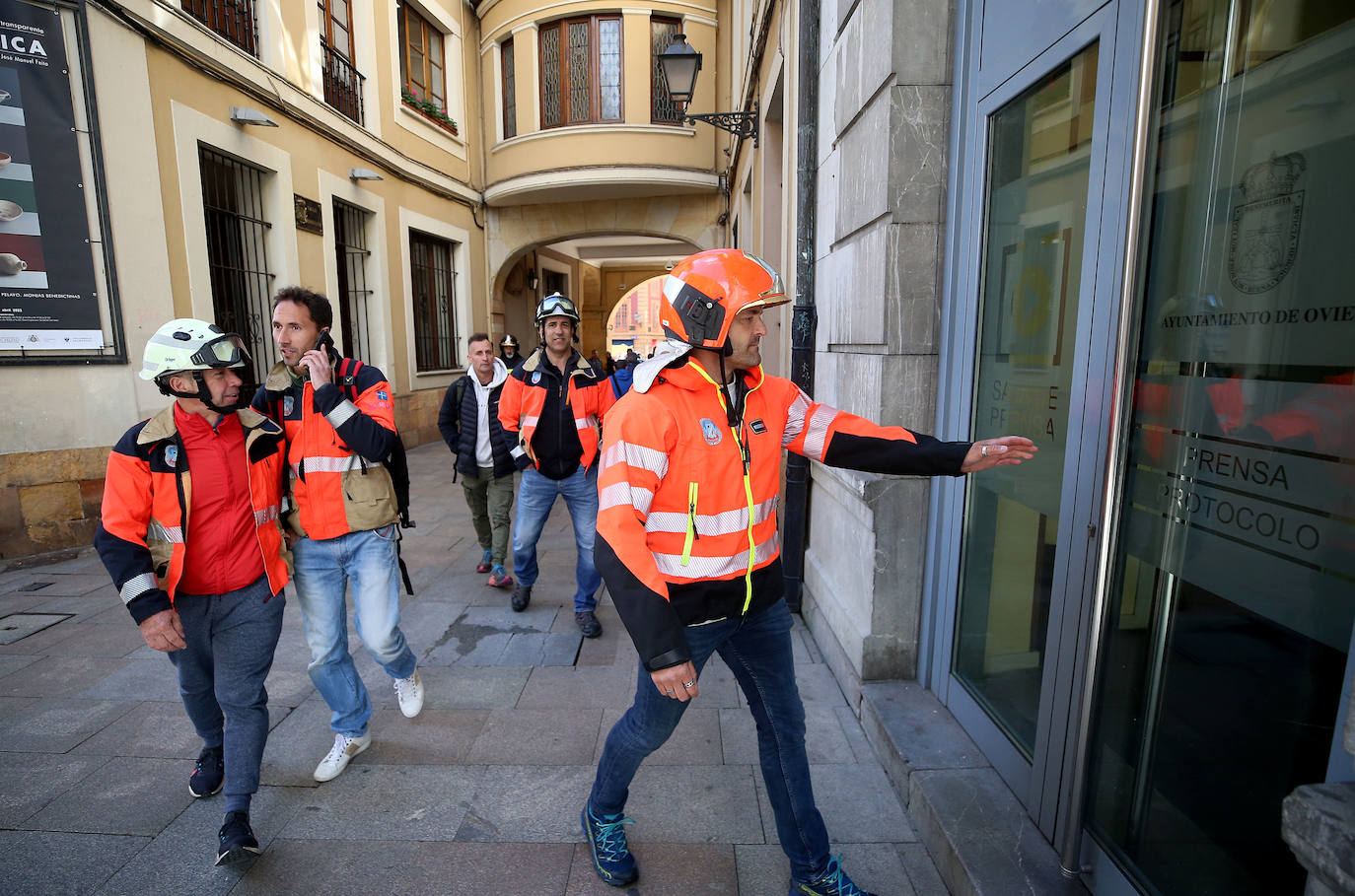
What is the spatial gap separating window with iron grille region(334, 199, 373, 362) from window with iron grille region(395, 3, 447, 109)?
2929mm

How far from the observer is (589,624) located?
4.38m

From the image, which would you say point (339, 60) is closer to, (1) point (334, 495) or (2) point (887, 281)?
(1) point (334, 495)

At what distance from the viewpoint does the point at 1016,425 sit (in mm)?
2510

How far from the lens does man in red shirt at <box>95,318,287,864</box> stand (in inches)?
90.7

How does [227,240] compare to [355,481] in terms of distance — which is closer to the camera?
[355,481]

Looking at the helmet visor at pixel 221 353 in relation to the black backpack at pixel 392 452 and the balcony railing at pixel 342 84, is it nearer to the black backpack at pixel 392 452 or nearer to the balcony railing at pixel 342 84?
the black backpack at pixel 392 452

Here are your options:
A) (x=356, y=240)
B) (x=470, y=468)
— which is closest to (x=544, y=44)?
(x=356, y=240)

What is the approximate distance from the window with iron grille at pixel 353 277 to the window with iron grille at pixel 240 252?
6.02 feet

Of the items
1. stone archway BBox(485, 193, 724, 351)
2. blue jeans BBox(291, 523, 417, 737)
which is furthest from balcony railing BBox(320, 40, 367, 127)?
blue jeans BBox(291, 523, 417, 737)

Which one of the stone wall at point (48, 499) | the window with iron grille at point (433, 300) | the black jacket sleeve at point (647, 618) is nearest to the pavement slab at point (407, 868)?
the black jacket sleeve at point (647, 618)

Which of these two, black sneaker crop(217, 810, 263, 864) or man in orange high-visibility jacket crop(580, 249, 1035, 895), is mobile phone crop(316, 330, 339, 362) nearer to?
man in orange high-visibility jacket crop(580, 249, 1035, 895)

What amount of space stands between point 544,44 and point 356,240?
558 centimetres

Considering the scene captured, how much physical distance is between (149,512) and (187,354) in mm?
564

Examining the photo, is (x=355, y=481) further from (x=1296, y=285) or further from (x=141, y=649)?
(x=1296, y=285)
